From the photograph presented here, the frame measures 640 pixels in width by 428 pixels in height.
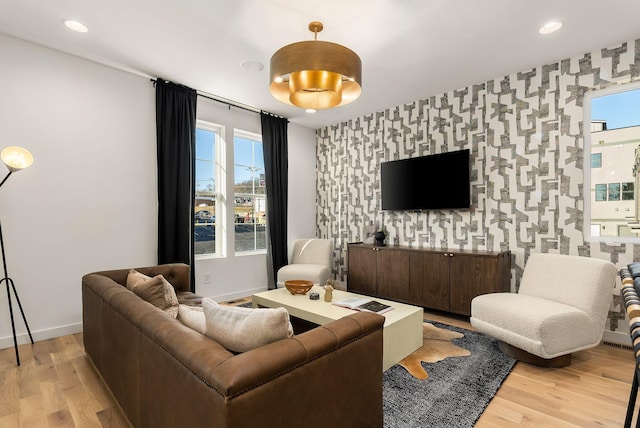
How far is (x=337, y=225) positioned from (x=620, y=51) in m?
3.83

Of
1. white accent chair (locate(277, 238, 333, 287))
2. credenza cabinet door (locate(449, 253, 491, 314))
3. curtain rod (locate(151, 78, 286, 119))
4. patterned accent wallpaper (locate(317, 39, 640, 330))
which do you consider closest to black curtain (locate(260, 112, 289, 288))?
curtain rod (locate(151, 78, 286, 119))

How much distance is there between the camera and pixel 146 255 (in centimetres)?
365

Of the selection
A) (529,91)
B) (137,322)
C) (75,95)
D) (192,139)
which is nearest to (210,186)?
(192,139)

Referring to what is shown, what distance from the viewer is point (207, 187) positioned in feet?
14.2

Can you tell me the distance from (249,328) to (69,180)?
299 centimetres

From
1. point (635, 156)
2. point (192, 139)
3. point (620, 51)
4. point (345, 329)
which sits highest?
point (620, 51)

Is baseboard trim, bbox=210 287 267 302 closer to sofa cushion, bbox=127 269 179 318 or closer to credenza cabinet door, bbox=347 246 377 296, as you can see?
credenza cabinet door, bbox=347 246 377 296

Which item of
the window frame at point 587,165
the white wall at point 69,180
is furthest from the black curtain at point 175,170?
the window frame at point 587,165

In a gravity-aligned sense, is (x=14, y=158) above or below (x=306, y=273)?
above

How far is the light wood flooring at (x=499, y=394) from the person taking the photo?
183 cm

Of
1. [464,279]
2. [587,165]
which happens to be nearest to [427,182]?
[464,279]

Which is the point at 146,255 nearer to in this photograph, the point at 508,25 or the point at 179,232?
the point at 179,232

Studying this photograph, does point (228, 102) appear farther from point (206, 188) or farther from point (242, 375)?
point (242, 375)

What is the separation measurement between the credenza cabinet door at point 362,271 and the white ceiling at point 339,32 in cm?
224
